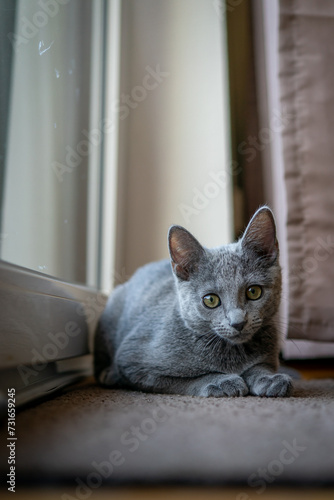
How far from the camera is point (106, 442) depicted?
1.95 feet

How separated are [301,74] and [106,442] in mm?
1461

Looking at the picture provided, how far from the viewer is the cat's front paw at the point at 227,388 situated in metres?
0.91

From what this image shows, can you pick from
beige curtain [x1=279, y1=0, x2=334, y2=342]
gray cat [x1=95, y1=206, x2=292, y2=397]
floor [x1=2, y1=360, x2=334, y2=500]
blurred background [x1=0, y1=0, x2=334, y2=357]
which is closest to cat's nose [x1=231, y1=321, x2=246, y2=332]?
gray cat [x1=95, y1=206, x2=292, y2=397]

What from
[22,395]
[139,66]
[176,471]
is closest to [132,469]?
[176,471]

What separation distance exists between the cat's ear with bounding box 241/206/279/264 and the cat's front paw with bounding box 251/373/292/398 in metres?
0.28

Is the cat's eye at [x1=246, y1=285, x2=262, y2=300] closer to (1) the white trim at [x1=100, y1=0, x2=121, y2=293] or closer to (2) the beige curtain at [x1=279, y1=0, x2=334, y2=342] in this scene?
(2) the beige curtain at [x1=279, y1=0, x2=334, y2=342]

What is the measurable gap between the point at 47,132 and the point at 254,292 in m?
→ 0.72

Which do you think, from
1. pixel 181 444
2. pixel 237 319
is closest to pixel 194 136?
pixel 237 319

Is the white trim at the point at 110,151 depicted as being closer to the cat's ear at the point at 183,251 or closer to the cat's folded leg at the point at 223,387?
the cat's ear at the point at 183,251

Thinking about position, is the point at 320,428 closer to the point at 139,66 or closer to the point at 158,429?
the point at 158,429

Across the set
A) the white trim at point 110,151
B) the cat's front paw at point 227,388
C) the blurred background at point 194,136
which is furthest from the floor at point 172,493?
the white trim at point 110,151

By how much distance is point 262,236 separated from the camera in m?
A: 1.05

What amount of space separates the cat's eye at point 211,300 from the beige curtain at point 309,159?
613mm

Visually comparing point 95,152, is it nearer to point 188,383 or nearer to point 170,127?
point 170,127
